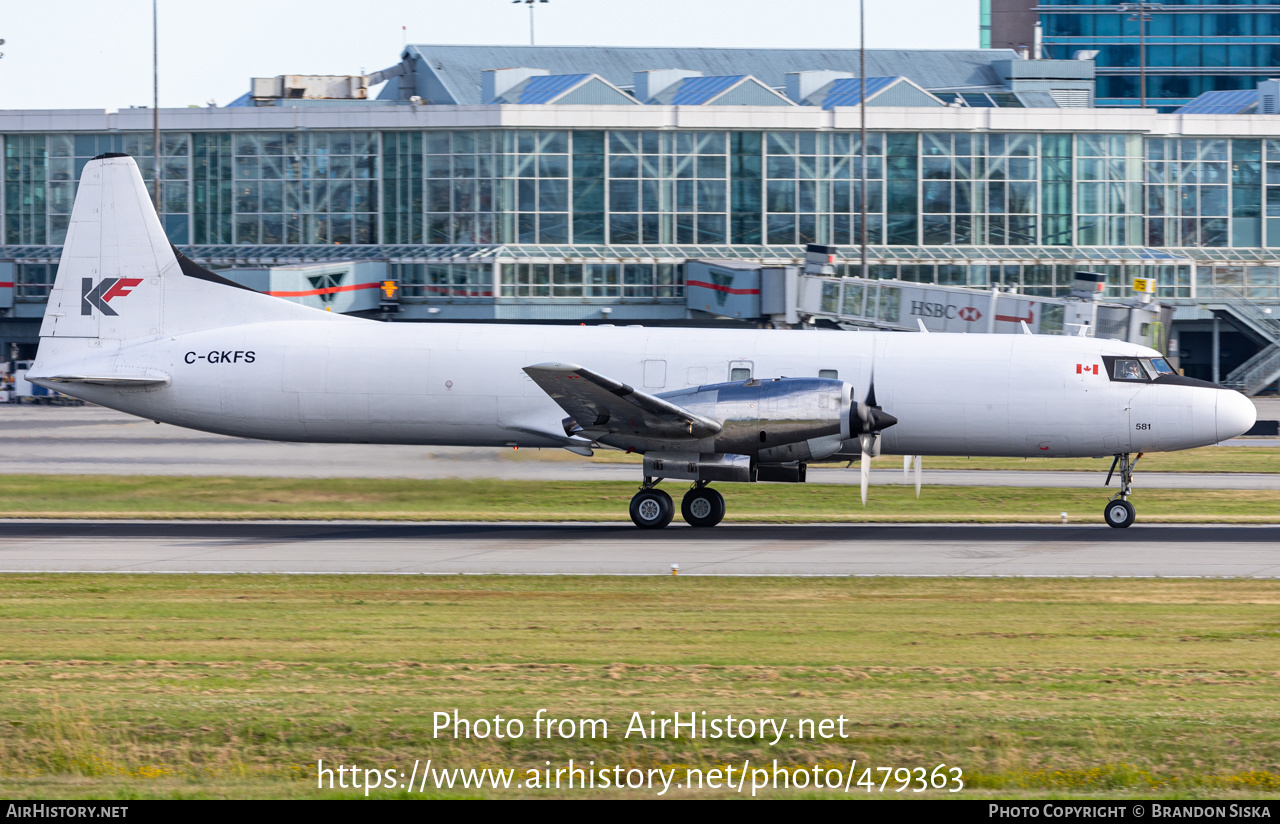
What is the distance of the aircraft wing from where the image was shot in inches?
995

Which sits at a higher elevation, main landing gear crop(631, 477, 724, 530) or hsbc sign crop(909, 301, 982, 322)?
hsbc sign crop(909, 301, 982, 322)

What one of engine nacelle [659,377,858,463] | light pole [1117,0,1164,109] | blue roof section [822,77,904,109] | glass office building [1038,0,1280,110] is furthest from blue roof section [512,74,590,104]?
glass office building [1038,0,1280,110]

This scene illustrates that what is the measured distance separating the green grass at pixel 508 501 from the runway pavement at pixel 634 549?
1.01m

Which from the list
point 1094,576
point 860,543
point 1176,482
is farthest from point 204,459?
point 1176,482

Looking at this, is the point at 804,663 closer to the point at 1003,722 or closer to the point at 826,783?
the point at 1003,722

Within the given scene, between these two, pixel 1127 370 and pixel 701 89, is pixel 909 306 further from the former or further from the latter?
pixel 1127 370

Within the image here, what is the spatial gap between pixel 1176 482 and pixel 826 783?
29.6 metres

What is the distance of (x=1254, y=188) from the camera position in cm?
7769

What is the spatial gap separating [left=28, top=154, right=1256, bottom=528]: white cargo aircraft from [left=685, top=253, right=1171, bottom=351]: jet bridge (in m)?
22.8

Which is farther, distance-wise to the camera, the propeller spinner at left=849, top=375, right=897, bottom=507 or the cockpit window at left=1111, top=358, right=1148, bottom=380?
the cockpit window at left=1111, top=358, right=1148, bottom=380

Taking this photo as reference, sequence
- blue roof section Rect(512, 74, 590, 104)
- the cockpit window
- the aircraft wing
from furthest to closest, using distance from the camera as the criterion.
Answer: blue roof section Rect(512, 74, 590, 104)
the cockpit window
the aircraft wing

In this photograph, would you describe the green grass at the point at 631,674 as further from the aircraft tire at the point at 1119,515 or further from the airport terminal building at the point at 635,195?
the airport terminal building at the point at 635,195

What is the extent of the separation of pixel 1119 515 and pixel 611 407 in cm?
1121

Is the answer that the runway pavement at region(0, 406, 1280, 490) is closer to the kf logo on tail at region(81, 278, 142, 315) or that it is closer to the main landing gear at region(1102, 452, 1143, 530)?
the kf logo on tail at region(81, 278, 142, 315)
